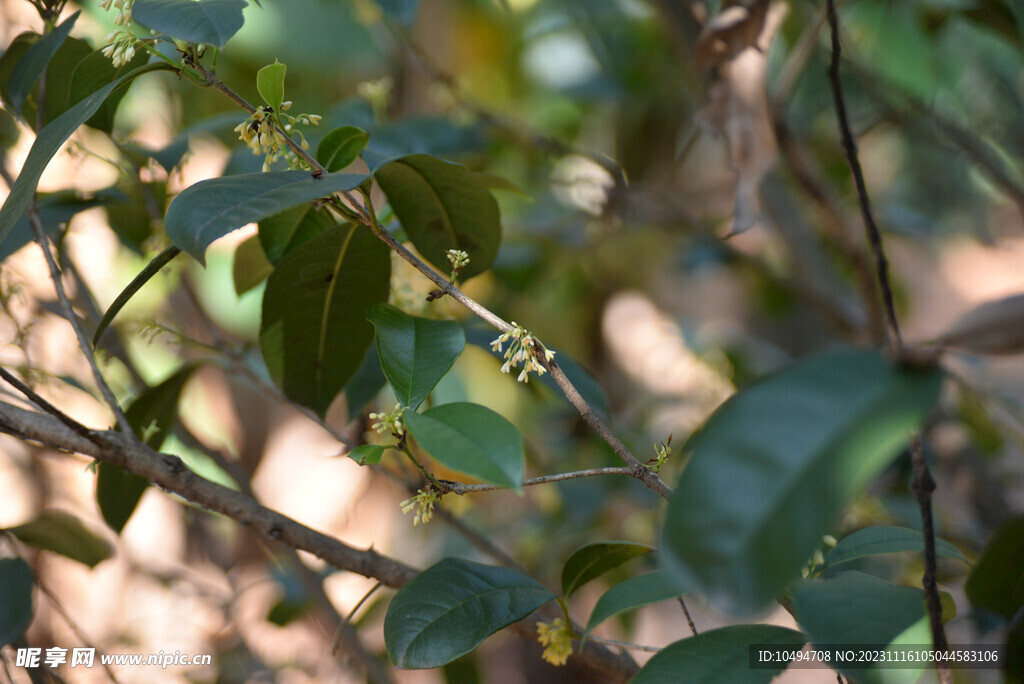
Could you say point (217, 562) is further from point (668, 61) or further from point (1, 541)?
point (668, 61)

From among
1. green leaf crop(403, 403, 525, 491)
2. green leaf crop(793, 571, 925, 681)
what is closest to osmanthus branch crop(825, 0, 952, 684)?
green leaf crop(793, 571, 925, 681)

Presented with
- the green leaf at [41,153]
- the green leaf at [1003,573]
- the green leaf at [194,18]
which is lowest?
the green leaf at [1003,573]

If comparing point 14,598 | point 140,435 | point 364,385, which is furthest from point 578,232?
point 14,598

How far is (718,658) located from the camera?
1.24 feet

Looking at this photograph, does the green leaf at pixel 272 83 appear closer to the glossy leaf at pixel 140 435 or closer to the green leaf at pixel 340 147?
the green leaf at pixel 340 147

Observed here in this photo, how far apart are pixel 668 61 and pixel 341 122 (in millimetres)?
987

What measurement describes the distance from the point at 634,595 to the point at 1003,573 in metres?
0.28

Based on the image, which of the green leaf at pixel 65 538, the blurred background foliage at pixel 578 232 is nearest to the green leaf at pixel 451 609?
the blurred background foliage at pixel 578 232

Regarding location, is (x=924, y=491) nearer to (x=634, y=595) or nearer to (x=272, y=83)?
(x=634, y=595)

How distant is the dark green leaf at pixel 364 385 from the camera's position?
0.59 meters

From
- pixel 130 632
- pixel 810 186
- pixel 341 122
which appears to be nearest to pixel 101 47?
pixel 341 122

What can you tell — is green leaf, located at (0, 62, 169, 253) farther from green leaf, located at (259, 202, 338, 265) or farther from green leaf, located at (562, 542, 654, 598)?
green leaf, located at (562, 542, 654, 598)

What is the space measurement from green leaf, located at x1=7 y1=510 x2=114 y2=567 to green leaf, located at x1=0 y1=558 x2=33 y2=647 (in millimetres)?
65

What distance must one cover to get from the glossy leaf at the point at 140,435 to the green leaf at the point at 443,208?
256 mm
